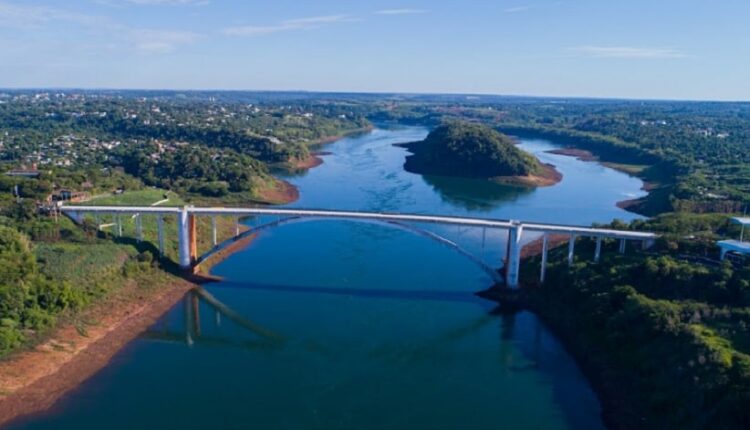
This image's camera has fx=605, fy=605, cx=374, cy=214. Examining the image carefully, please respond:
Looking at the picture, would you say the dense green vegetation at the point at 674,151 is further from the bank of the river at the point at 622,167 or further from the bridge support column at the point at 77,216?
the bridge support column at the point at 77,216

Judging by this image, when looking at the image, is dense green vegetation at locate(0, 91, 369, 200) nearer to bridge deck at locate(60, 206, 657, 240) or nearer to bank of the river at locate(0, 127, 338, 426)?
bridge deck at locate(60, 206, 657, 240)

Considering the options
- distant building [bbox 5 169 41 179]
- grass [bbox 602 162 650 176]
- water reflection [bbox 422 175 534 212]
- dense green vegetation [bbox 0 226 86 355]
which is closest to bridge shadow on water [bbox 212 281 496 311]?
dense green vegetation [bbox 0 226 86 355]

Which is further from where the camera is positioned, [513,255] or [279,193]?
[279,193]

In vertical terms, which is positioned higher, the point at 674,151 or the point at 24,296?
the point at 674,151

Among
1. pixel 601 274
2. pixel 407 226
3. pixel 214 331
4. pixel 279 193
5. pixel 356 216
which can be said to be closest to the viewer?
pixel 214 331

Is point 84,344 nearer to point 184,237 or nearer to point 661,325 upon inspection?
point 184,237

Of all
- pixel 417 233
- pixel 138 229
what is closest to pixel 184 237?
pixel 138 229
